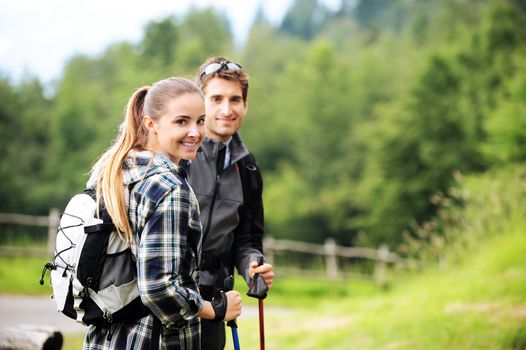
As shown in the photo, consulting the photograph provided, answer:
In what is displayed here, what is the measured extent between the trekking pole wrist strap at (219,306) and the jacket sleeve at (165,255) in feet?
0.69

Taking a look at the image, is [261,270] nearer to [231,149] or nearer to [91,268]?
[231,149]

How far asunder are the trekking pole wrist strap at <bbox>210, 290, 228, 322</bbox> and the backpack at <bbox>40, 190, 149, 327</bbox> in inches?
10.1

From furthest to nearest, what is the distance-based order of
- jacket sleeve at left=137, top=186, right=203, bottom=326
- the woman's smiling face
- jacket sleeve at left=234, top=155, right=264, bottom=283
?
jacket sleeve at left=234, top=155, right=264, bottom=283 → the woman's smiling face → jacket sleeve at left=137, top=186, right=203, bottom=326

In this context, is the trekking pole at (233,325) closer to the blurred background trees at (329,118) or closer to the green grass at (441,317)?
the green grass at (441,317)

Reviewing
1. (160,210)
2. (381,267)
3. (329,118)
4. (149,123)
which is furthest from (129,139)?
(329,118)

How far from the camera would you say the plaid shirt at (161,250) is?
1.90m

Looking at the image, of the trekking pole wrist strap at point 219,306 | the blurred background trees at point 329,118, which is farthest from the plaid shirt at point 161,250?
the blurred background trees at point 329,118

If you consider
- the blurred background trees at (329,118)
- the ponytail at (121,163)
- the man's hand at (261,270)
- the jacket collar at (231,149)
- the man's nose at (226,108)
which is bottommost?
the man's hand at (261,270)

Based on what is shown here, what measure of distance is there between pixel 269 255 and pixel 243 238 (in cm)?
1762

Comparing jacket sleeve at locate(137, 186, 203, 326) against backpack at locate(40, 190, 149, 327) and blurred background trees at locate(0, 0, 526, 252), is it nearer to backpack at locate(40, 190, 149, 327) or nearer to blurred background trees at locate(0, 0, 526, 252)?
backpack at locate(40, 190, 149, 327)

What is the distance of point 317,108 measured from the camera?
42.0 meters

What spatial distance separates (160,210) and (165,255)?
119 mm

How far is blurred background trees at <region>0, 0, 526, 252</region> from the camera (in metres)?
28.6

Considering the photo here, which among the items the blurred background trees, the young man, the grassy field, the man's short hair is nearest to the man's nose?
the young man
